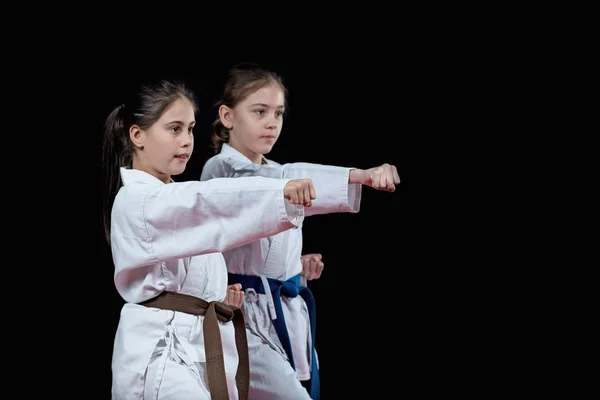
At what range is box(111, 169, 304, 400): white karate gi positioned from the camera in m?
2.18

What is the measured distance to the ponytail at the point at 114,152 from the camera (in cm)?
251

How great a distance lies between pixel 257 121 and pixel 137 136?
599mm

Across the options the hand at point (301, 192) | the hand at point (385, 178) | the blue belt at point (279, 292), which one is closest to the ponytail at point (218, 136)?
the blue belt at point (279, 292)

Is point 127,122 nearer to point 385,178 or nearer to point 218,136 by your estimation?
point 218,136

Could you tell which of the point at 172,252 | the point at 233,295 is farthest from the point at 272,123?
the point at 172,252

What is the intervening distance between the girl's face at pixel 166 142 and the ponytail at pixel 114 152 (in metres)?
0.04

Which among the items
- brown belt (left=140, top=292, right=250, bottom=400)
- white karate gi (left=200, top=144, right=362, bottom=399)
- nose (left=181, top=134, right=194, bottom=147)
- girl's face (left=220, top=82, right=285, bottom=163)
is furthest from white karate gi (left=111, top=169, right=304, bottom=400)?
girl's face (left=220, top=82, right=285, bottom=163)

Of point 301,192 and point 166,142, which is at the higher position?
point 166,142

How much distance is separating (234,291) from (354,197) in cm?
46

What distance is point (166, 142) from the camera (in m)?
2.44

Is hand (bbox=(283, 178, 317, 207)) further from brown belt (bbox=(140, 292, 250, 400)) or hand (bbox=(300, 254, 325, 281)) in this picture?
hand (bbox=(300, 254, 325, 281))

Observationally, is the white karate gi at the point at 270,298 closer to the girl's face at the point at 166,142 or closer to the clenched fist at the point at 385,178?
the clenched fist at the point at 385,178

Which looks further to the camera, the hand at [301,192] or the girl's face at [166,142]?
the girl's face at [166,142]

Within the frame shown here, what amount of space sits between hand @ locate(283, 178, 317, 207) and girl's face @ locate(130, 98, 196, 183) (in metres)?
0.46
